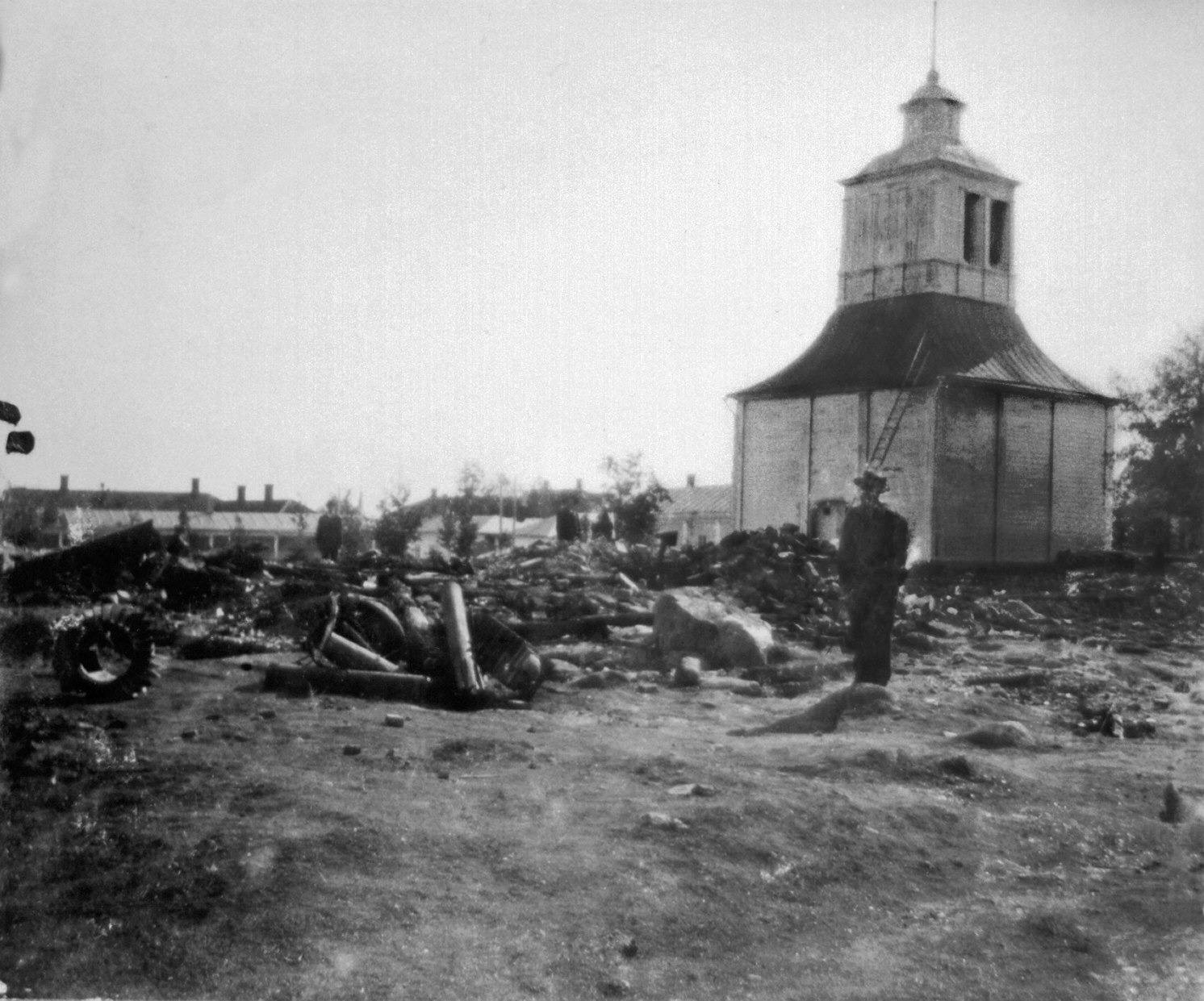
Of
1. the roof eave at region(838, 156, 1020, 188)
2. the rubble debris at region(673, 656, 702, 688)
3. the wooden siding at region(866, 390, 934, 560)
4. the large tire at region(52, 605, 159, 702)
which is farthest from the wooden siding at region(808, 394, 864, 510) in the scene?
the large tire at region(52, 605, 159, 702)

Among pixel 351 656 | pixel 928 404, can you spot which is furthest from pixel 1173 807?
pixel 928 404

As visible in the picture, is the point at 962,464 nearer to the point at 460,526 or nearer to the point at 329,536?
the point at 460,526

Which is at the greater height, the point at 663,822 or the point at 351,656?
the point at 351,656

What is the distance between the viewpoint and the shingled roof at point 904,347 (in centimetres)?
2150

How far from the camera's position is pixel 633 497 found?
13.1 metres

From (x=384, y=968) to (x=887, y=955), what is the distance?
6.13 feet

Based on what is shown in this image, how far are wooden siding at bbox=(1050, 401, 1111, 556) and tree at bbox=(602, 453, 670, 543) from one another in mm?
7606

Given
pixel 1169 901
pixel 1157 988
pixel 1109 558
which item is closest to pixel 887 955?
pixel 1157 988

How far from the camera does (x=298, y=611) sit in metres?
12.4

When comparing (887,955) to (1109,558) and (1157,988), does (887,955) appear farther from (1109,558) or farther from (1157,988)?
(1109,558)

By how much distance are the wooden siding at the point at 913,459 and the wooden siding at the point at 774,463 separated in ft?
5.10

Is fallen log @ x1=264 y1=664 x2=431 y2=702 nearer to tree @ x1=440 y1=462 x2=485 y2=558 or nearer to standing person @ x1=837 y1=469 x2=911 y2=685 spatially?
standing person @ x1=837 y1=469 x2=911 y2=685

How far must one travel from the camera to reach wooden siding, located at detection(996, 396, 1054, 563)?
1994cm

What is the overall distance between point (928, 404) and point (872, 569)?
13869 millimetres
